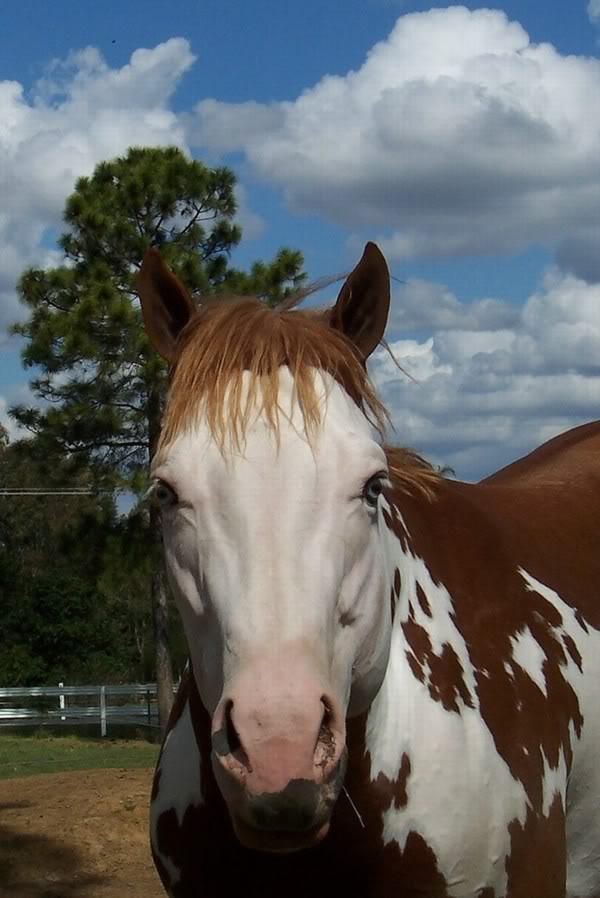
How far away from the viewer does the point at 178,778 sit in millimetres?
2686

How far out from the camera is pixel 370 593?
2238 millimetres

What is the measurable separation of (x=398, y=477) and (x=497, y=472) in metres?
2.11

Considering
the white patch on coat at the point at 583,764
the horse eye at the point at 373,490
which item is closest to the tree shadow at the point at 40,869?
the white patch on coat at the point at 583,764

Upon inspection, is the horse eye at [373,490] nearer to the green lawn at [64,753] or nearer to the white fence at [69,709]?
the green lawn at [64,753]

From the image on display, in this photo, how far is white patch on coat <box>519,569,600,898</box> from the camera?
3182 mm

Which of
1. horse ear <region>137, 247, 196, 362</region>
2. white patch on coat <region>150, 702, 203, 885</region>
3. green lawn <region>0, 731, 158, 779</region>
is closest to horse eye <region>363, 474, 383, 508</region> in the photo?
horse ear <region>137, 247, 196, 362</region>

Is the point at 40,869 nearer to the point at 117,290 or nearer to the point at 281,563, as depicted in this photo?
the point at 281,563

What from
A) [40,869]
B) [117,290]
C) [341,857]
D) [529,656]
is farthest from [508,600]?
[117,290]

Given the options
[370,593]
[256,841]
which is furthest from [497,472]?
[256,841]

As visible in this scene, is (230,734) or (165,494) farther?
(165,494)

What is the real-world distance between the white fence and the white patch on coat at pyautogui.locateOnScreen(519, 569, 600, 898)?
20.7 m

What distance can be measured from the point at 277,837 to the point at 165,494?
0.68 metres

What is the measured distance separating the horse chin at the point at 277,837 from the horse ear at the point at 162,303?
1048mm

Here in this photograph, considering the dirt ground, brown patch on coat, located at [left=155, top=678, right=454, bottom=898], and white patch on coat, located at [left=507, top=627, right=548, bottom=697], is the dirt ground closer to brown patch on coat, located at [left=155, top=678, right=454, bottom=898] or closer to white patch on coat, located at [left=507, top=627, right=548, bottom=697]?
white patch on coat, located at [left=507, top=627, right=548, bottom=697]
